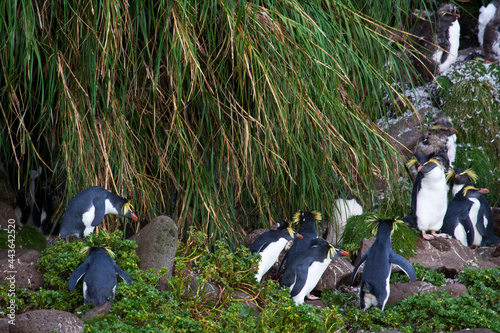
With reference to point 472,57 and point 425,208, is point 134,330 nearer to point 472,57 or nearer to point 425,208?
point 425,208

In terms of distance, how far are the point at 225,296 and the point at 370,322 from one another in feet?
2.65

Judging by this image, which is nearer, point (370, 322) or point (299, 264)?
point (370, 322)

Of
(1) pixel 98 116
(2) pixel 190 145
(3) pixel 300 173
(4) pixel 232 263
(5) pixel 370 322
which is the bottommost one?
(5) pixel 370 322

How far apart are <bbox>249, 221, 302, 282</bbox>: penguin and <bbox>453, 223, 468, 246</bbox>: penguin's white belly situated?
194 cm

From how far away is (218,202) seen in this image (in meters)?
3.71

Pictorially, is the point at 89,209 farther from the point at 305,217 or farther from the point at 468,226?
the point at 468,226

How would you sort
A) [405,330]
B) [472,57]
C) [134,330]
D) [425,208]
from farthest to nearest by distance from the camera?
1. [472,57]
2. [425,208]
3. [405,330]
4. [134,330]

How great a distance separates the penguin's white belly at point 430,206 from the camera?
4508 mm

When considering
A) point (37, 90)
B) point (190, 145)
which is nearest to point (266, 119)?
point (190, 145)

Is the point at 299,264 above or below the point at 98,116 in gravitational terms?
below

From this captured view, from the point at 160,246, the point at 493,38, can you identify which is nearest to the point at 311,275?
the point at 160,246

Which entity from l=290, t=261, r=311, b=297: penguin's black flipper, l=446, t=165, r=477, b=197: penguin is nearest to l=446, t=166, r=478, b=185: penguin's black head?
l=446, t=165, r=477, b=197: penguin

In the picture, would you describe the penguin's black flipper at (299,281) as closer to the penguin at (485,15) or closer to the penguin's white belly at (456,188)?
the penguin's white belly at (456,188)

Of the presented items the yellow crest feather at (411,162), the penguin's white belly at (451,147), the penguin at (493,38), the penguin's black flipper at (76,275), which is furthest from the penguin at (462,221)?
the penguin's black flipper at (76,275)
